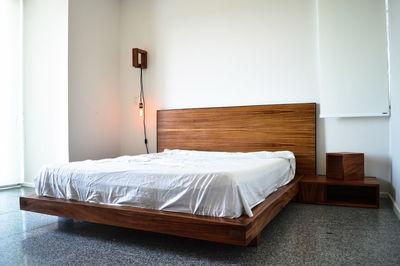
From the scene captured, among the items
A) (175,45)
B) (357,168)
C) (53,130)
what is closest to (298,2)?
(175,45)

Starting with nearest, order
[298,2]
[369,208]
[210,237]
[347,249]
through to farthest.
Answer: [210,237] < [347,249] < [369,208] < [298,2]

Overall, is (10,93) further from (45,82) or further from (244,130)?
(244,130)

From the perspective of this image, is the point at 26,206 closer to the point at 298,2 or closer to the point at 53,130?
the point at 53,130

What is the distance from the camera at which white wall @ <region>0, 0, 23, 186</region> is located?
447 cm

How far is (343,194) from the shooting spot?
3.51 meters

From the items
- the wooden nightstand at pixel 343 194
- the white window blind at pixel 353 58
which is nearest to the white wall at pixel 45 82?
the wooden nightstand at pixel 343 194

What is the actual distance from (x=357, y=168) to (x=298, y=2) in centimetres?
207

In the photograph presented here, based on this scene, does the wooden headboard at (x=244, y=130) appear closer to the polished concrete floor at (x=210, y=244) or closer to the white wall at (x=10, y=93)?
the polished concrete floor at (x=210, y=244)

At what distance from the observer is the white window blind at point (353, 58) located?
3309 millimetres

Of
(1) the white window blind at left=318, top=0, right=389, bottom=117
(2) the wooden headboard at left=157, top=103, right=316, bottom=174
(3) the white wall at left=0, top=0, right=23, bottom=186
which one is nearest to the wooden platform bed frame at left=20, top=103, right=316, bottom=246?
(2) the wooden headboard at left=157, top=103, right=316, bottom=174

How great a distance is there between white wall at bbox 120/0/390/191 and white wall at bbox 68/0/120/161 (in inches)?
6.6

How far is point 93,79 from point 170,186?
3022mm

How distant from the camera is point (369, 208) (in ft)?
9.79

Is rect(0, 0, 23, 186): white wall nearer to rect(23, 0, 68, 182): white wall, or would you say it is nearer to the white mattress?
rect(23, 0, 68, 182): white wall
